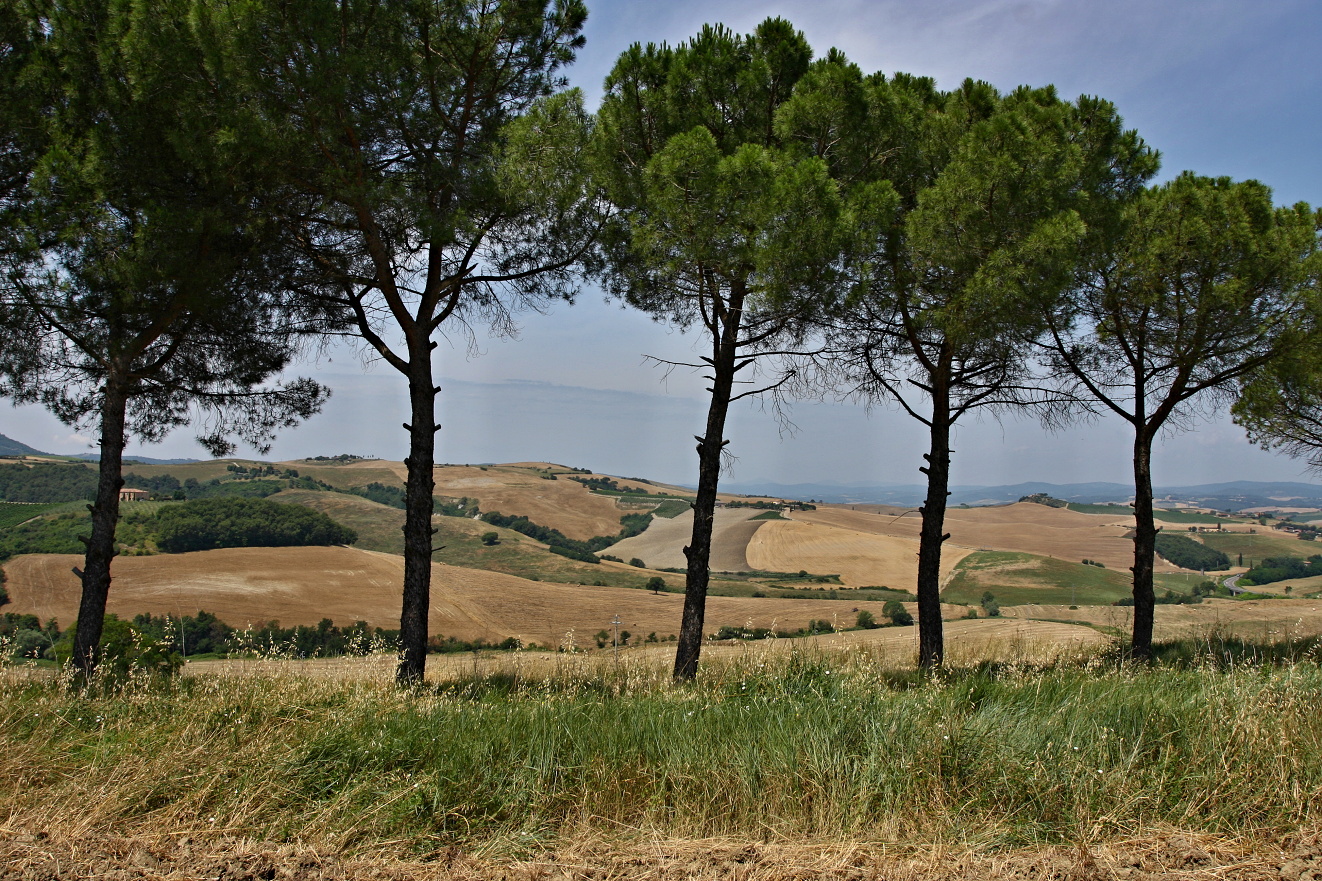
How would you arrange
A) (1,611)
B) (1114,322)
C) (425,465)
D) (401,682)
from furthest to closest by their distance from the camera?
1. (1,611)
2. (1114,322)
3. (425,465)
4. (401,682)

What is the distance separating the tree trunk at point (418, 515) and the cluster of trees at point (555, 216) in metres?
0.03

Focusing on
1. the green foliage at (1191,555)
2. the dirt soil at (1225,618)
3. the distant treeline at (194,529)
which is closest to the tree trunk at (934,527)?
the dirt soil at (1225,618)

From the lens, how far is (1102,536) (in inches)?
2704

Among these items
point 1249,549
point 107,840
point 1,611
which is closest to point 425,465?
point 107,840

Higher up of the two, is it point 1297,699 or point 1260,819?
point 1297,699

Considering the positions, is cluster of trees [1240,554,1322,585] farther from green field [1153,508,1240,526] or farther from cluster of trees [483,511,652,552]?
cluster of trees [483,511,652,552]

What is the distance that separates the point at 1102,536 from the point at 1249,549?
38.2 ft

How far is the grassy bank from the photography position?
322cm

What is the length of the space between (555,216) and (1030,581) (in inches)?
1931

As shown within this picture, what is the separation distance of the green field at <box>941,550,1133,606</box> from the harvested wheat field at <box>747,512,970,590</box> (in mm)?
1650

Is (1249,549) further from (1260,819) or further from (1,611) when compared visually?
(1,611)

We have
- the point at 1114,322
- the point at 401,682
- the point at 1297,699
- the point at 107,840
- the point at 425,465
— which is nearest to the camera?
the point at 107,840

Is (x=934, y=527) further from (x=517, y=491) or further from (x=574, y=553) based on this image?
(x=517, y=491)

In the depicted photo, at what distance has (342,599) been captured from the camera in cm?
3762
